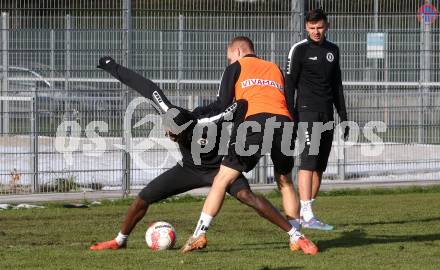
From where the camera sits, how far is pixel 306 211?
37.6 ft

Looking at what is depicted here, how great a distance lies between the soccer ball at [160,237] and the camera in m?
9.71

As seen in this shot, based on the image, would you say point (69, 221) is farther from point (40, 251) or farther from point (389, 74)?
point (389, 74)

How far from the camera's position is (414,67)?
1742 cm

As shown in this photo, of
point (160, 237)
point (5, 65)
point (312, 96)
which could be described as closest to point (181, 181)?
point (160, 237)

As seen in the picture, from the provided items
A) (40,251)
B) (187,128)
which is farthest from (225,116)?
(40,251)

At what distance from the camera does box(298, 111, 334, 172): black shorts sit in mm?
11477

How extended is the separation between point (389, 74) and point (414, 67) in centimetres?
42

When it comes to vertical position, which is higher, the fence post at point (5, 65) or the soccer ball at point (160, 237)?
the fence post at point (5, 65)

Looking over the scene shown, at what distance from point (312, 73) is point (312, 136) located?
2.29 feet

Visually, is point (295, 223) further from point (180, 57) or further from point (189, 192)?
point (180, 57)

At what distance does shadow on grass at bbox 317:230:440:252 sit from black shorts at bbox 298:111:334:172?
883 mm

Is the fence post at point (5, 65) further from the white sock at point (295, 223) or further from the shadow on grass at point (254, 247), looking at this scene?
the white sock at point (295, 223)

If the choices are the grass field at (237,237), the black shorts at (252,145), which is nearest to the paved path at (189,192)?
the grass field at (237,237)

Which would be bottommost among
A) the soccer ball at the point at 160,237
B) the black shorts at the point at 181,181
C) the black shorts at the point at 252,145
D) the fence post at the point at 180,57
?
the soccer ball at the point at 160,237
